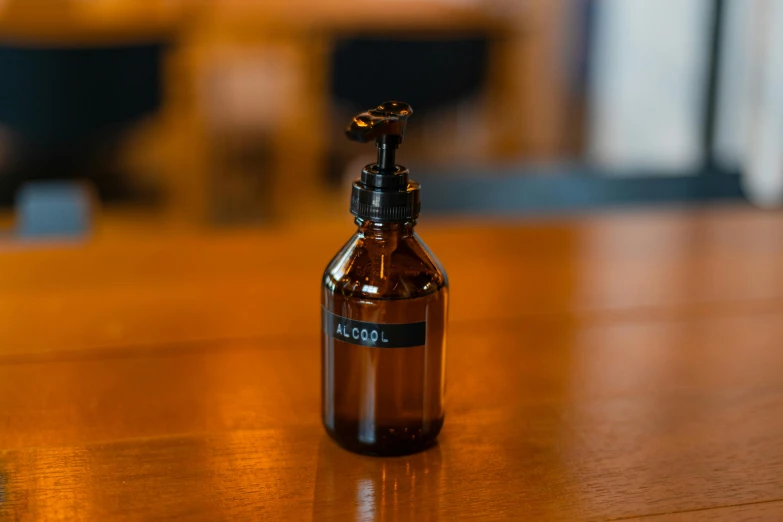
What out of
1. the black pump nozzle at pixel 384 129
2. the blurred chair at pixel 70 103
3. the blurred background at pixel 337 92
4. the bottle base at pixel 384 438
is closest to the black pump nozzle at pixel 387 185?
the black pump nozzle at pixel 384 129

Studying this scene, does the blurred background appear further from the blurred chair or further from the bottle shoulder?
the bottle shoulder

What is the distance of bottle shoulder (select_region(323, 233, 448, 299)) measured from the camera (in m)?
0.65

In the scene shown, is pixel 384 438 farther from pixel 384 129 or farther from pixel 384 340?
pixel 384 129

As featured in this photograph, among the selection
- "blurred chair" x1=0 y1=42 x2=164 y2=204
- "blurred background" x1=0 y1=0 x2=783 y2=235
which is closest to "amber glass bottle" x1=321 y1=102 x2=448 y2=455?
"blurred background" x1=0 y1=0 x2=783 y2=235

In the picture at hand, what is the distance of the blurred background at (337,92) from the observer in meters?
2.73

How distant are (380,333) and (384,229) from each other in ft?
0.21

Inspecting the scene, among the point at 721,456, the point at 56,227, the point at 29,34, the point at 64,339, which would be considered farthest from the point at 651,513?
the point at 29,34

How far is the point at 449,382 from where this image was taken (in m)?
0.80

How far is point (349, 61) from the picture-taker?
302 centimetres

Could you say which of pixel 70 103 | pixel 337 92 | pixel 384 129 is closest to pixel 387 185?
pixel 384 129

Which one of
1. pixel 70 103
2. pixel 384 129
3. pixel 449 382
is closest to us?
pixel 384 129

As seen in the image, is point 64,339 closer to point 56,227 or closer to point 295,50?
point 56,227

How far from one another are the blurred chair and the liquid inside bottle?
86.0 inches

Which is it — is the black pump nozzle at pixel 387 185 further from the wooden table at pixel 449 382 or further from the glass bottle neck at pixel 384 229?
the wooden table at pixel 449 382
